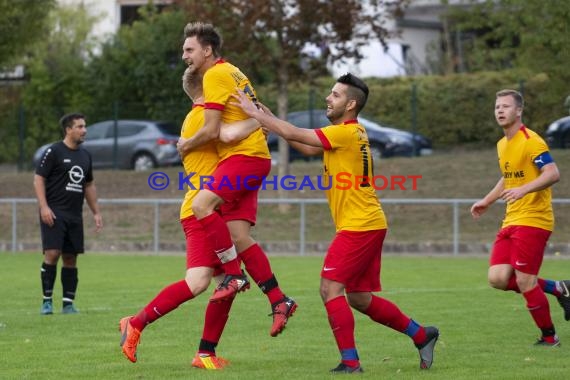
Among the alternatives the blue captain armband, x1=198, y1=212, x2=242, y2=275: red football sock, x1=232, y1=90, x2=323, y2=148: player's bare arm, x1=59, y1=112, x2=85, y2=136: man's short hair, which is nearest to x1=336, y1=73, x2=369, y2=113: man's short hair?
x1=232, y1=90, x2=323, y2=148: player's bare arm

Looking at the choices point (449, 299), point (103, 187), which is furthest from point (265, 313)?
point (103, 187)

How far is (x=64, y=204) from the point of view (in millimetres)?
13562

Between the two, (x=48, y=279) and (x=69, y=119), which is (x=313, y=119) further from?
(x=48, y=279)

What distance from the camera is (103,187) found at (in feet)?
99.8

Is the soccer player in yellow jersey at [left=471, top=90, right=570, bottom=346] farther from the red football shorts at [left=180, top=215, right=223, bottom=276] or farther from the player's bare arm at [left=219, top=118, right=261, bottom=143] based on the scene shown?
the red football shorts at [left=180, top=215, right=223, bottom=276]

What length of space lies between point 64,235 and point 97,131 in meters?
20.3

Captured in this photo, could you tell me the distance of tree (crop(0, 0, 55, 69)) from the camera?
29484mm

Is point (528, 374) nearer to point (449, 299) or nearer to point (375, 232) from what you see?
point (375, 232)

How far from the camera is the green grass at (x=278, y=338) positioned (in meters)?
8.85

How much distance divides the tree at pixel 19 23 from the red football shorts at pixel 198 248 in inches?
844

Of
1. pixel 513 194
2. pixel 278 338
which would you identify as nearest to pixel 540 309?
pixel 513 194

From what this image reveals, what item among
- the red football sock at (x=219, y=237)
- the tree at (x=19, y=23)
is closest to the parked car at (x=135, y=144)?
the tree at (x=19, y=23)

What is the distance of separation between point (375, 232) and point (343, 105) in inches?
36.2

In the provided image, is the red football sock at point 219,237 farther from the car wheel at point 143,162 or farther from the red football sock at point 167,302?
the car wheel at point 143,162
